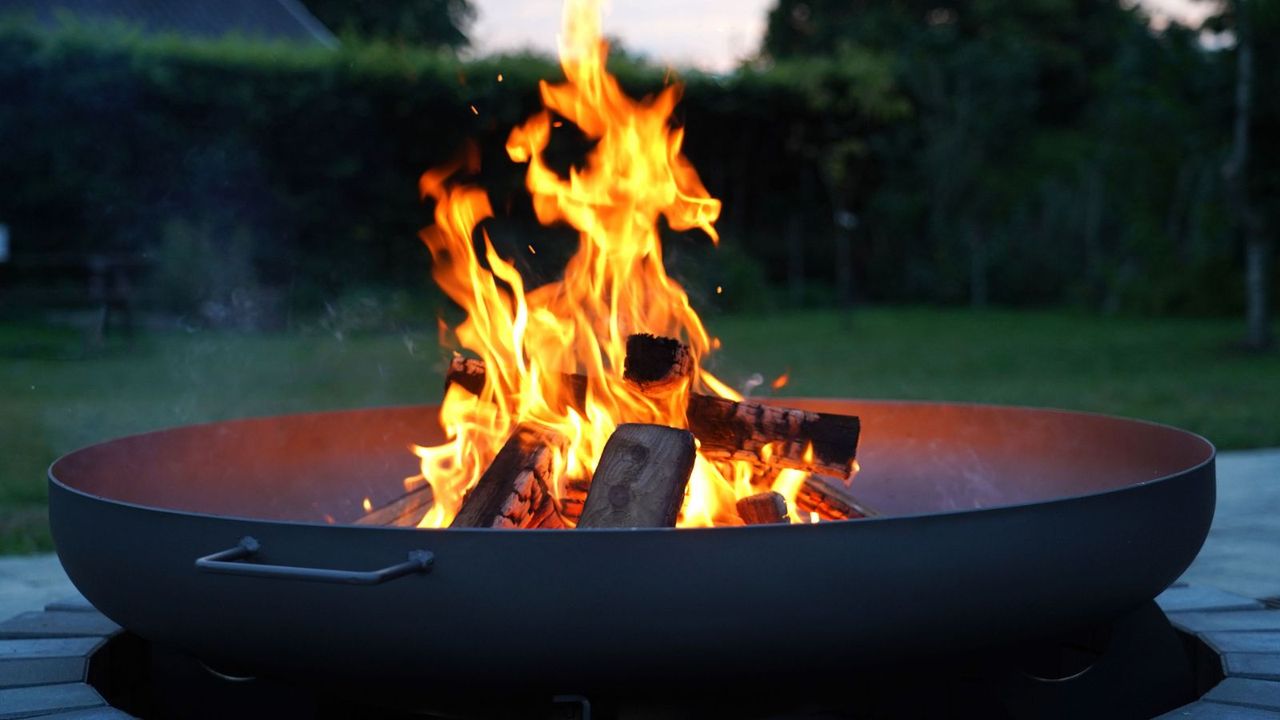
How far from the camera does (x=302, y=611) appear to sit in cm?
129

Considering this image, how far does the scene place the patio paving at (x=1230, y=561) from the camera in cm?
228

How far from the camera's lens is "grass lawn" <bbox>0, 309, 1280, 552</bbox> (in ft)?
16.0

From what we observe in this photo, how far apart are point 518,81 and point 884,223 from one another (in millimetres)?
4498

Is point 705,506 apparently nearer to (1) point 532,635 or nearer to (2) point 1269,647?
(1) point 532,635

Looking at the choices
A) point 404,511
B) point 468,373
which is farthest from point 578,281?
point 404,511

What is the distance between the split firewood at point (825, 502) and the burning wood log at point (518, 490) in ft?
1.28

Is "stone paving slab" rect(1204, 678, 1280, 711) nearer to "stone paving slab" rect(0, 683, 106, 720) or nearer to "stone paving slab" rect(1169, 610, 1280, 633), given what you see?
"stone paving slab" rect(1169, 610, 1280, 633)

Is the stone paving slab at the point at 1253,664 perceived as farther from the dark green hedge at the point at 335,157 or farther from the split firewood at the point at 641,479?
the dark green hedge at the point at 335,157

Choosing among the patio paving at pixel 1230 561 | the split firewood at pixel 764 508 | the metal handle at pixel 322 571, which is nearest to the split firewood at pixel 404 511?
the split firewood at pixel 764 508

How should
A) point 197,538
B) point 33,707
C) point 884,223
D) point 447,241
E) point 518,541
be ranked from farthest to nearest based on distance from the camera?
point 884,223 → point 447,241 → point 33,707 → point 197,538 → point 518,541

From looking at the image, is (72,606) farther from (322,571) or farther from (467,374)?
(322,571)

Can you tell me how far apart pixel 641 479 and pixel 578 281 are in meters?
0.59

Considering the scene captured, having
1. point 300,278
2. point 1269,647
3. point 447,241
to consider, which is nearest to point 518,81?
point 300,278

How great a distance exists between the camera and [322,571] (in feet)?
4.02
